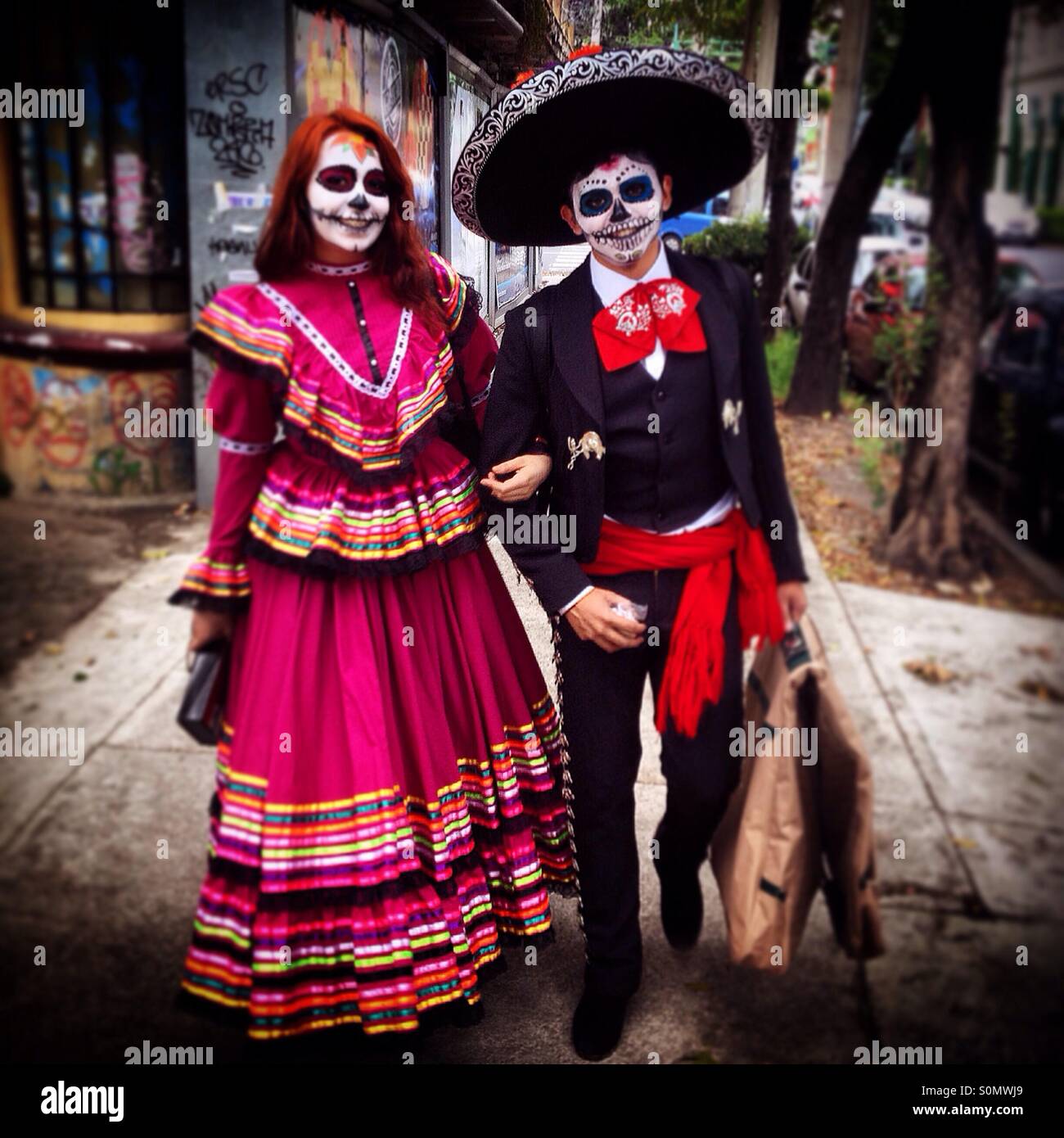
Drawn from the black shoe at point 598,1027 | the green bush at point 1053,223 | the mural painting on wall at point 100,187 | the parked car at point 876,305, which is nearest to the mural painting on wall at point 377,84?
the mural painting on wall at point 100,187

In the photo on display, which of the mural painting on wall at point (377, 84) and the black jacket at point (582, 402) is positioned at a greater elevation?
the mural painting on wall at point (377, 84)

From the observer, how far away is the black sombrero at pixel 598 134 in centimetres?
189

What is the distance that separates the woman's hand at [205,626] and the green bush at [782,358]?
111 inches

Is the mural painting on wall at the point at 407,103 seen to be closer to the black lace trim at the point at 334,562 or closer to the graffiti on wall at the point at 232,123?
the graffiti on wall at the point at 232,123

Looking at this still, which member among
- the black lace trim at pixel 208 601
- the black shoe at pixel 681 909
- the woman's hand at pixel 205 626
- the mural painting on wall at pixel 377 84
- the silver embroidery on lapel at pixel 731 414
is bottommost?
the black shoe at pixel 681 909

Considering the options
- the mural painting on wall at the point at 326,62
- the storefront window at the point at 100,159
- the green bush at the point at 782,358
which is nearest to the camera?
the storefront window at the point at 100,159

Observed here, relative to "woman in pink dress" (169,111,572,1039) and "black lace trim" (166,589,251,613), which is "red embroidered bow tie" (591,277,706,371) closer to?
"woman in pink dress" (169,111,572,1039)

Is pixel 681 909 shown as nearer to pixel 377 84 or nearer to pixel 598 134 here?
pixel 598 134

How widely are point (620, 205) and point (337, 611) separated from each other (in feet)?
3.32

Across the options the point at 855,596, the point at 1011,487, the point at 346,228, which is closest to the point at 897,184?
the point at 1011,487

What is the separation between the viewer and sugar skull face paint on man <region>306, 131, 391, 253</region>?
1922 millimetres

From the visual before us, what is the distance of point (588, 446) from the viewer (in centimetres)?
199

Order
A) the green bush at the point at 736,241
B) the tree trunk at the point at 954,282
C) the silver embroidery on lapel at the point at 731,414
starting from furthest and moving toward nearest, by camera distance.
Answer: the green bush at the point at 736,241
the tree trunk at the point at 954,282
the silver embroidery on lapel at the point at 731,414

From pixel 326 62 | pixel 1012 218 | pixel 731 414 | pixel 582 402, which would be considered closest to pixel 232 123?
pixel 326 62
